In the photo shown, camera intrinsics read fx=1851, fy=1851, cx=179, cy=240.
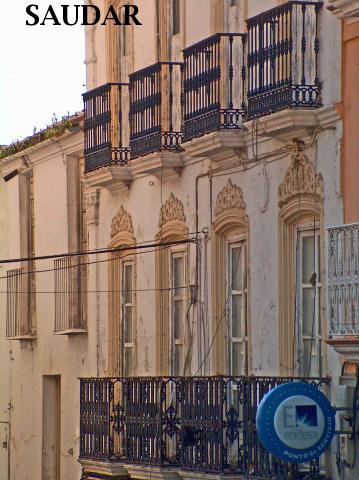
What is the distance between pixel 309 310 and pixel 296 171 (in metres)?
1.38

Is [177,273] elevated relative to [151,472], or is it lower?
elevated

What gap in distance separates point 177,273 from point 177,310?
0.44 metres

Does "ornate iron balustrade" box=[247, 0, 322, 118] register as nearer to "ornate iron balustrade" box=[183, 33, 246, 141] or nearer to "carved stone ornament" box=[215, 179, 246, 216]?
"ornate iron balustrade" box=[183, 33, 246, 141]

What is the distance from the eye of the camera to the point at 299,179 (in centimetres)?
1808

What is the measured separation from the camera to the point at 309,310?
1823cm

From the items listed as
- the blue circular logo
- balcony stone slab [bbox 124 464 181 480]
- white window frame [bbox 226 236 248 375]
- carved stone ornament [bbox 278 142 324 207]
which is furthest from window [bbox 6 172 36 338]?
the blue circular logo

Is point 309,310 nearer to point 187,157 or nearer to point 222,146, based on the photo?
point 222,146

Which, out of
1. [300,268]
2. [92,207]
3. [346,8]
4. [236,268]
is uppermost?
[346,8]

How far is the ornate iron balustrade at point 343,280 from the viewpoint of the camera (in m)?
15.8

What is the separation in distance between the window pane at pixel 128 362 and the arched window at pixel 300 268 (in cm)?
501

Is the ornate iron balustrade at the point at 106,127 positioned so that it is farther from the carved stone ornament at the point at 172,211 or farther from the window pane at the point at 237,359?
the window pane at the point at 237,359

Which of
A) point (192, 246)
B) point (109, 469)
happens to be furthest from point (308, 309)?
point (109, 469)

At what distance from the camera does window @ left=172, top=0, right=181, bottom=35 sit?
864 inches

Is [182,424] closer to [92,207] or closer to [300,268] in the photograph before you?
[300,268]
